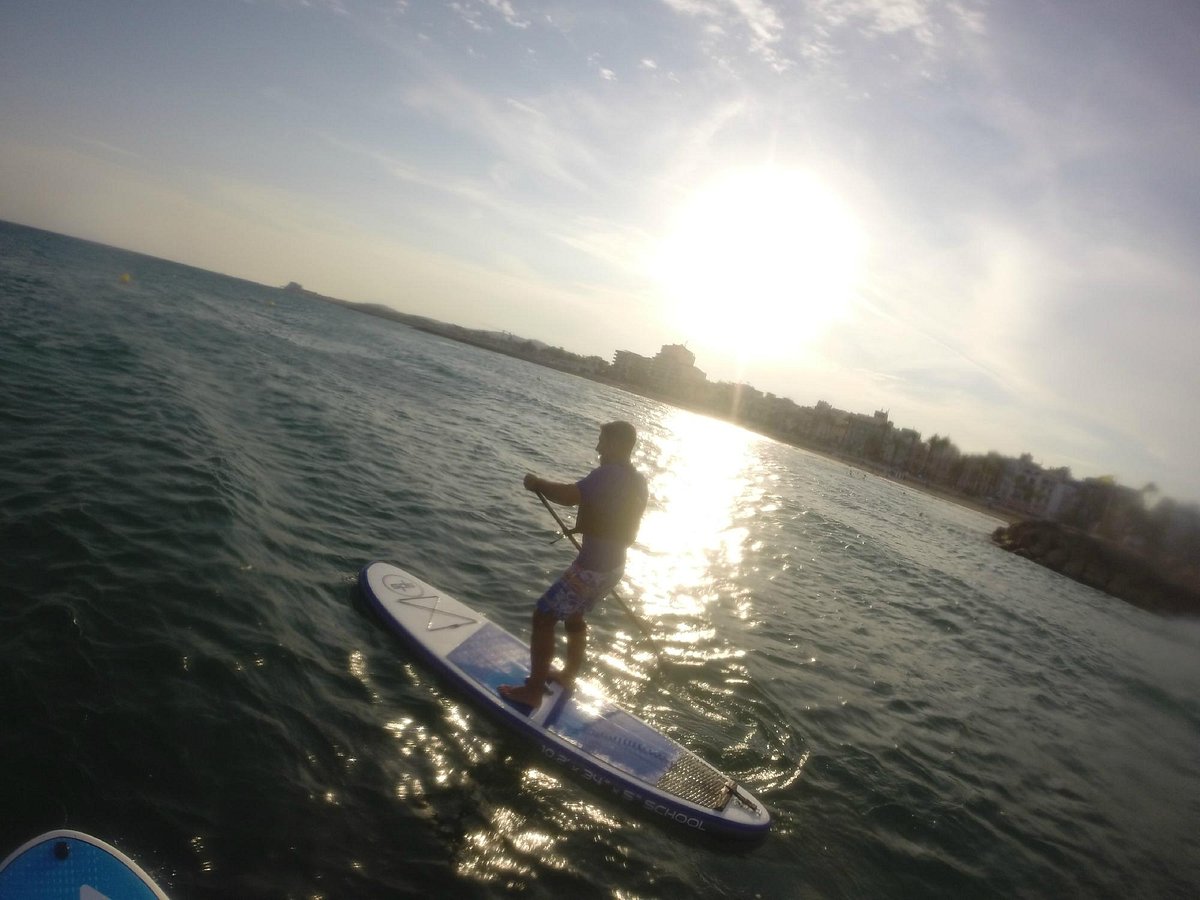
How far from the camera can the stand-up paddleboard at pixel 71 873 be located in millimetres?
3049

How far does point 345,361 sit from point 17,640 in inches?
1415

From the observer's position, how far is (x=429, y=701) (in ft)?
19.4

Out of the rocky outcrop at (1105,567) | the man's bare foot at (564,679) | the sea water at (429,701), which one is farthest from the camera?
the rocky outcrop at (1105,567)

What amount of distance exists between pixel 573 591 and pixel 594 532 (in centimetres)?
61

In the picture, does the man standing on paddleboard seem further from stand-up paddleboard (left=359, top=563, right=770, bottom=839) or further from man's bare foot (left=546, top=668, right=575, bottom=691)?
man's bare foot (left=546, top=668, right=575, bottom=691)

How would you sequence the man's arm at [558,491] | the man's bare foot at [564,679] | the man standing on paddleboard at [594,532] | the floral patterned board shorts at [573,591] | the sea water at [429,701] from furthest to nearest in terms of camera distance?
the man's bare foot at [564,679] < the floral patterned board shorts at [573,591] < the man standing on paddleboard at [594,532] < the man's arm at [558,491] < the sea water at [429,701]

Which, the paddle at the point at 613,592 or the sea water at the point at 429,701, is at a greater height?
the paddle at the point at 613,592

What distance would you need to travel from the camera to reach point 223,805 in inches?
164

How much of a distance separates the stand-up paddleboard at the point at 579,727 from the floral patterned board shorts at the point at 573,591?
105 centimetres

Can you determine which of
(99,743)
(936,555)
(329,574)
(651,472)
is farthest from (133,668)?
(936,555)

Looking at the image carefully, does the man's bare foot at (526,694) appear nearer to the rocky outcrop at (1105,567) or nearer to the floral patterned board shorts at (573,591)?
the floral patterned board shorts at (573,591)

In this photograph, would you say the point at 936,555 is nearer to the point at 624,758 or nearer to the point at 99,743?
the point at 624,758

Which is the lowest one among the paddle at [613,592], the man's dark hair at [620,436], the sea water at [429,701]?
the sea water at [429,701]

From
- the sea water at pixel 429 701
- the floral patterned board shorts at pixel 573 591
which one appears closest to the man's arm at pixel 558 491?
the floral patterned board shorts at pixel 573 591
